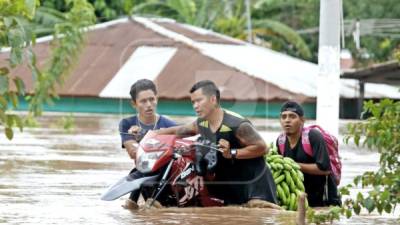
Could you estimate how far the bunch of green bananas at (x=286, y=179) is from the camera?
11602 mm

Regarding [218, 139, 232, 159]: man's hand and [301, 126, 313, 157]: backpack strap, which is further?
[301, 126, 313, 157]: backpack strap

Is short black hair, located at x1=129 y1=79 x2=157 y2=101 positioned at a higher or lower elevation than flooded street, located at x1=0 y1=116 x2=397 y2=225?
higher

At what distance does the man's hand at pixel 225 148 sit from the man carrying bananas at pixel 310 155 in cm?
95

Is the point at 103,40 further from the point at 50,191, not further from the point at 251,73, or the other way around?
the point at 50,191

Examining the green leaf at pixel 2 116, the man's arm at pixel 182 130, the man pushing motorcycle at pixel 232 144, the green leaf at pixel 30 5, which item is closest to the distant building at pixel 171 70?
the man's arm at pixel 182 130

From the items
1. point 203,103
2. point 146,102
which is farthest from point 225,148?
point 146,102

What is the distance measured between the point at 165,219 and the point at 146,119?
194cm

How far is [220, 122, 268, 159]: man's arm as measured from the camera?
10931mm

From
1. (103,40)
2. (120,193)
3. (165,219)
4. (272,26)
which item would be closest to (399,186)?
(165,219)

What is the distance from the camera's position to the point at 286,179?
11.6m

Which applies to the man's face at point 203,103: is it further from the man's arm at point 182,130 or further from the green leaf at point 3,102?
the green leaf at point 3,102

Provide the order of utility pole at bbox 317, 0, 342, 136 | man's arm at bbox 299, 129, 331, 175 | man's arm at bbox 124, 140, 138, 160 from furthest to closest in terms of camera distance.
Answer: utility pole at bbox 317, 0, 342, 136
man's arm at bbox 124, 140, 138, 160
man's arm at bbox 299, 129, 331, 175

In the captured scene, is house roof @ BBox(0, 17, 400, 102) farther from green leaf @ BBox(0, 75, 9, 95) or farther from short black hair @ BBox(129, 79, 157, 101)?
green leaf @ BBox(0, 75, 9, 95)

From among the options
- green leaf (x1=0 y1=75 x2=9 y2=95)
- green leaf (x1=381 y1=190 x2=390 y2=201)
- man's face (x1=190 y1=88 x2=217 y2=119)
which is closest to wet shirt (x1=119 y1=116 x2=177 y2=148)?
man's face (x1=190 y1=88 x2=217 y2=119)
